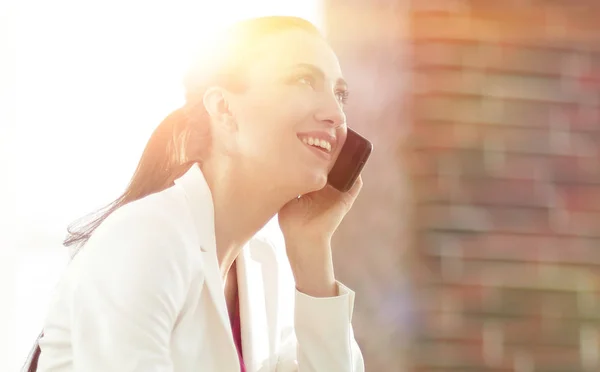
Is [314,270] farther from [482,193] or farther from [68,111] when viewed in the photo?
[68,111]

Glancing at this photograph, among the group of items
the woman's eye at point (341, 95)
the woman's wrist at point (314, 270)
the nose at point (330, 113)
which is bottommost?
the woman's wrist at point (314, 270)

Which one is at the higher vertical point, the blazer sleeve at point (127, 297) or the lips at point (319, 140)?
the lips at point (319, 140)

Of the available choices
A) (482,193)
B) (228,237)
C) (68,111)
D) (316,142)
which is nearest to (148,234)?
(228,237)

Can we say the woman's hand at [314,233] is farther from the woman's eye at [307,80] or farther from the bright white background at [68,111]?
the bright white background at [68,111]

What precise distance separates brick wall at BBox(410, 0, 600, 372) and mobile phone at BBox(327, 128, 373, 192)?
0.24 metres

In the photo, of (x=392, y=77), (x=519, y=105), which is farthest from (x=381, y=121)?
(x=519, y=105)

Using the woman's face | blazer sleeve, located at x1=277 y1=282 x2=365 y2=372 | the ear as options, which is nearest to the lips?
the woman's face

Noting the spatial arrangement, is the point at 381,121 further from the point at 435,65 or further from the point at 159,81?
the point at 159,81

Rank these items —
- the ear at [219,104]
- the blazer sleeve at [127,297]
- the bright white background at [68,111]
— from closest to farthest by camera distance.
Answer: the blazer sleeve at [127,297]
the ear at [219,104]
the bright white background at [68,111]

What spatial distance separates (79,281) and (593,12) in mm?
1161

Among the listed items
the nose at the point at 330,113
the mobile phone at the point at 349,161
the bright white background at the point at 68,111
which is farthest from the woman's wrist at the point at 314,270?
the bright white background at the point at 68,111

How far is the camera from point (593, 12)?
1.50 meters

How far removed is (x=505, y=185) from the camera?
143 cm

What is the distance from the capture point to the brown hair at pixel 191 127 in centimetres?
115
